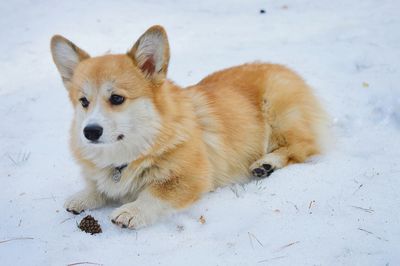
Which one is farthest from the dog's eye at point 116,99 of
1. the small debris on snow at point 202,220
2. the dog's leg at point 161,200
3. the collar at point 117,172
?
the small debris on snow at point 202,220

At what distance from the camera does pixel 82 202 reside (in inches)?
123

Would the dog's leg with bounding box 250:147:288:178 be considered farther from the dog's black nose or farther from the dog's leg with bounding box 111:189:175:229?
the dog's black nose

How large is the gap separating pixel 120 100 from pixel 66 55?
66cm

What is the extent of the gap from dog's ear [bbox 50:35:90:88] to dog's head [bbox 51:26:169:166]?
10 cm

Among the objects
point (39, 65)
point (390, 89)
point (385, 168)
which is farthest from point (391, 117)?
point (39, 65)

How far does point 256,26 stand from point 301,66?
154 cm

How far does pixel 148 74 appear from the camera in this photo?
3.10 metres

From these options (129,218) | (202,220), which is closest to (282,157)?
(202,220)

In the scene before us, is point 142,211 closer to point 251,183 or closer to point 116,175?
point 116,175

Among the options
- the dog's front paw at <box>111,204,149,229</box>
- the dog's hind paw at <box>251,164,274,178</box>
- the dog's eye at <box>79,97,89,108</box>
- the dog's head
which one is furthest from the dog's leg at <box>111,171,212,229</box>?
the dog's eye at <box>79,97,89,108</box>

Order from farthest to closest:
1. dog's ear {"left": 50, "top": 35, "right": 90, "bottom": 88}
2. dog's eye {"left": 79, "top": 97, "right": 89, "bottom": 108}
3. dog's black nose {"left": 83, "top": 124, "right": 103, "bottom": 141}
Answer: dog's ear {"left": 50, "top": 35, "right": 90, "bottom": 88}, dog's eye {"left": 79, "top": 97, "right": 89, "bottom": 108}, dog's black nose {"left": 83, "top": 124, "right": 103, "bottom": 141}

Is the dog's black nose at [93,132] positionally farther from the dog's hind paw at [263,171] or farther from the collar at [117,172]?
the dog's hind paw at [263,171]

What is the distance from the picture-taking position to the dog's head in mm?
2883

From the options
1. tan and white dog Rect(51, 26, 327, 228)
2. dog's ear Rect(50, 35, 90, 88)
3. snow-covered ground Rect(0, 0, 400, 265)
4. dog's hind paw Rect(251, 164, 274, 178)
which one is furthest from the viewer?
dog's hind paw Rect(251, 164, 274, 178)
